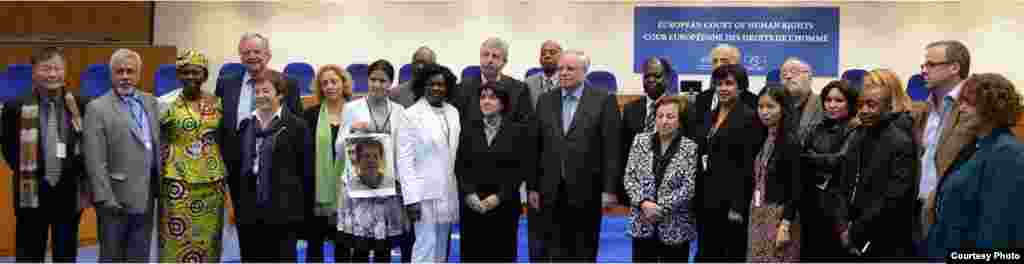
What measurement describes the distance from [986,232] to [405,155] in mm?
2868

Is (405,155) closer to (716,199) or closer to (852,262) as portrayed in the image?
(716,199)

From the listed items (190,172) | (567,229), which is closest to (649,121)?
(567,229)

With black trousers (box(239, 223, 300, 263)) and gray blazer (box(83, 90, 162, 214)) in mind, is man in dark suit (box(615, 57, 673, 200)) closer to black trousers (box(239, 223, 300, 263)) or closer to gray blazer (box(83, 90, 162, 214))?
black trousers (box(239, 223, 300, 263))

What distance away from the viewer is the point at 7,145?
6230 millimetres

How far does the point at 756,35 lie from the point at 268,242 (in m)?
7.44

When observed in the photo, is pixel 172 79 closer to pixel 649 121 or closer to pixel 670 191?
pixel 649 121

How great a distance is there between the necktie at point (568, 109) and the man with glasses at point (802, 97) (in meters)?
1.07

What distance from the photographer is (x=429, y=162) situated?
20.8 ft

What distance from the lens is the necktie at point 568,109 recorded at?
6.59 meters

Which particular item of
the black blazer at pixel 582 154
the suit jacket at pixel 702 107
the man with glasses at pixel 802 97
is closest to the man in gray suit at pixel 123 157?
the black blazer at pixel 582 154

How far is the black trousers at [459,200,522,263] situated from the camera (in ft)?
21.1

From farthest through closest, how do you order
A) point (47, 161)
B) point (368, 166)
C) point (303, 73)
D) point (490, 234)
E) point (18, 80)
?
point (303, 73)
point (18, 80)
point (490, 234)
point (368, 166)
point (47, 161)

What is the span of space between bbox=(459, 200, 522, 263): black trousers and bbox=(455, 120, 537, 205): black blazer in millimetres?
77

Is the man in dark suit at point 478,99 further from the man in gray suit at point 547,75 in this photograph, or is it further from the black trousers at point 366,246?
the black trousers at point 366,246
